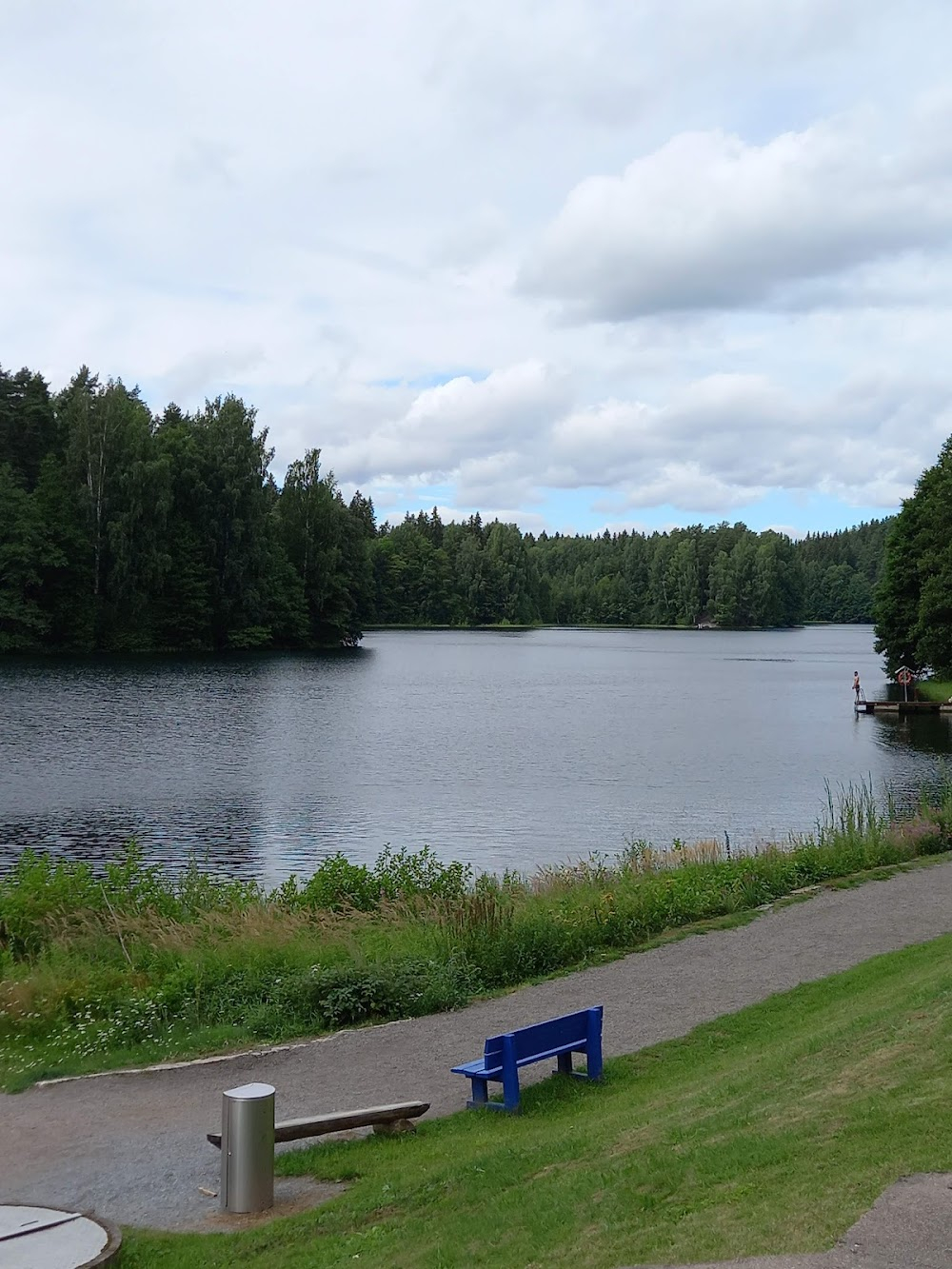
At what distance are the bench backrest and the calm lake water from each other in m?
14.6

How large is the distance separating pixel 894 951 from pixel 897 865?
20.9ft

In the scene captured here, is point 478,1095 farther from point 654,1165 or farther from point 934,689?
point 934,689

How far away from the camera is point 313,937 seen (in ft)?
49.7

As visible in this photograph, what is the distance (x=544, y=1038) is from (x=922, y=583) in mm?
68088

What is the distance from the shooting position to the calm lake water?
27859mm

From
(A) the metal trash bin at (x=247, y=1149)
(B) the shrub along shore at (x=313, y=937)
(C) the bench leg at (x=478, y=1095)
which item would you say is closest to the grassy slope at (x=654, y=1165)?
(C) the bench leg at (x=478, y=1095)

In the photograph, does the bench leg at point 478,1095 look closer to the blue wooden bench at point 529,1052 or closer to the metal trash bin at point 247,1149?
the blue wooden bench at point 529,1052

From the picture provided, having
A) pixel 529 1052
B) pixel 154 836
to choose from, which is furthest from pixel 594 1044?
pixel 154 836

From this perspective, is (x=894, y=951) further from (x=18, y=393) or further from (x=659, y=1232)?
(x=18, y=393)

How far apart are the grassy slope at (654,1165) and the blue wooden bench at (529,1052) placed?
8.0 inches

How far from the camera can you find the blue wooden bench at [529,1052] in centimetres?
891

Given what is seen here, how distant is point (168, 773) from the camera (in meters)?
36.4

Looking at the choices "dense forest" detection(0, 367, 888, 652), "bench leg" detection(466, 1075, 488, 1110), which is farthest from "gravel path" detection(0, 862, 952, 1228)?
"dense forest" detection(0, 367, 888, 652)

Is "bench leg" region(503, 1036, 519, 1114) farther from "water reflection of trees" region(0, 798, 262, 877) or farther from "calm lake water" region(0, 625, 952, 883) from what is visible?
"water reflection of trees" region(0, 798, 262, 877)
